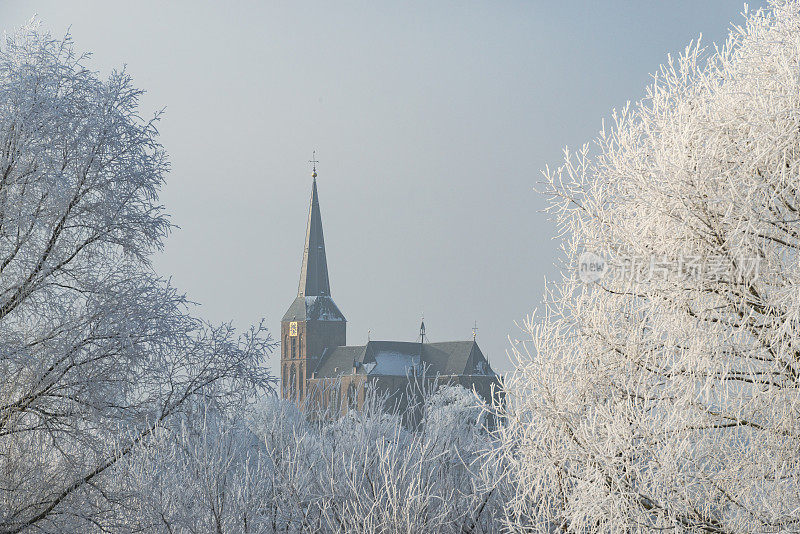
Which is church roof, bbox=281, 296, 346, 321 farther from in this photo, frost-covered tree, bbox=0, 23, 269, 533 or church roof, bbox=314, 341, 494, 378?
frost-covered tree, bbox=0, 23, 269, 533

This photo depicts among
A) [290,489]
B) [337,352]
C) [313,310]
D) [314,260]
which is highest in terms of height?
[314,260]

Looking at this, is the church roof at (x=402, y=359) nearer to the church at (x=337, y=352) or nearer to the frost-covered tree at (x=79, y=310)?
the church at (x=337, y=352)

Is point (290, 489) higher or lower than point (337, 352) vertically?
lower

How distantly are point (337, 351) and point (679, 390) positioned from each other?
83.2m

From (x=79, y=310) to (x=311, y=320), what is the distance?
78.0 m

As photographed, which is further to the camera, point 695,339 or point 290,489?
point 290,489

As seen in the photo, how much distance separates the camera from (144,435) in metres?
11.3

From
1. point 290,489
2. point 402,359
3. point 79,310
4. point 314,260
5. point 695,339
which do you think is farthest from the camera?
point 402,359

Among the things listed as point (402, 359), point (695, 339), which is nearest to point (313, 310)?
point (402, 359)

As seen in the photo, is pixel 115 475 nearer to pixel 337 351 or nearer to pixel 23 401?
pixel 23 401

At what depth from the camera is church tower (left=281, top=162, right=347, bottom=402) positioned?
275 ft

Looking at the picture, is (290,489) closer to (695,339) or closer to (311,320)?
(695,339)

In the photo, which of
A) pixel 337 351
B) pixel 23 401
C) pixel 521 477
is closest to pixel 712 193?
pixel 521 477

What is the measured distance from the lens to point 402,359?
87438 millimetres
